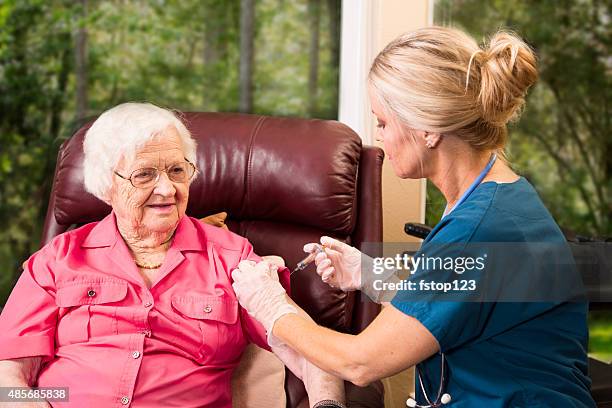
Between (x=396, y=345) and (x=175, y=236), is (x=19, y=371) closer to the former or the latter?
(x=175, y=236)

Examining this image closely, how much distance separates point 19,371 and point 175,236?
1.54ft

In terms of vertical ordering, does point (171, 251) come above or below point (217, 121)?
below

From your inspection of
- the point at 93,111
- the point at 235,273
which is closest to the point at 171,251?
the point at 235,273

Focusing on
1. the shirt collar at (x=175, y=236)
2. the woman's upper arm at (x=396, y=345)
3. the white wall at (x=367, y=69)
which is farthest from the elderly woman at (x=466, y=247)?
the white wall at (x=367, y=69)

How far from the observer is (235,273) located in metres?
1.65

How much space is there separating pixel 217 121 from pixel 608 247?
115 centimetres

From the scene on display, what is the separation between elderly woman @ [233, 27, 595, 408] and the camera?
4.16 ft

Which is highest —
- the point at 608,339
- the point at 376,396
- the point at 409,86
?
the point at 409,86

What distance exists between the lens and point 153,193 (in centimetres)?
176

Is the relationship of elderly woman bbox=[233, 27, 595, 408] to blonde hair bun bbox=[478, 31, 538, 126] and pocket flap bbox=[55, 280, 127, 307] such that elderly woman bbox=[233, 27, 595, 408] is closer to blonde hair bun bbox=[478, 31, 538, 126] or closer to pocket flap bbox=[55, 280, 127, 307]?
blonde hair bun bbox=[478, 31, 538, 126]

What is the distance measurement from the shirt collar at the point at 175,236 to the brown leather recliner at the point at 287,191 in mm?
200

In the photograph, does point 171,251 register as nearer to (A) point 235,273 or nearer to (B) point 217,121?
(A) point 235,273

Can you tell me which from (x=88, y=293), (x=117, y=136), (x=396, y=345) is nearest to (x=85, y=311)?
(x=88, y=293)

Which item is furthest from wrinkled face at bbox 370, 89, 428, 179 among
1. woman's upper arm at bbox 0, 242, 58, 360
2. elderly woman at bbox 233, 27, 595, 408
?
woman's upper arm at bbox 0, 242, 58, 360
